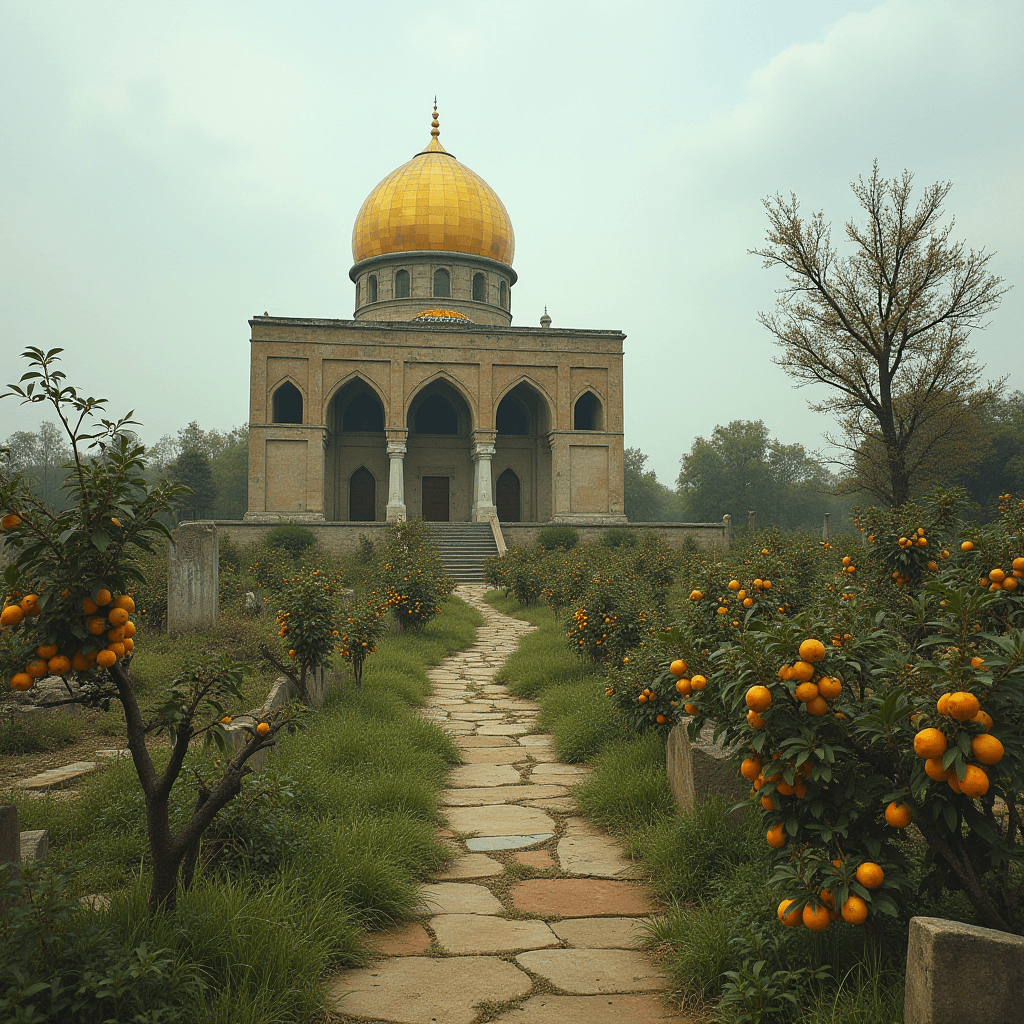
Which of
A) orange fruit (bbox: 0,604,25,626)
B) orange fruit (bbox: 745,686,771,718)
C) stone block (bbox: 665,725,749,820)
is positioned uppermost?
orange fruit (bbox: 0,604,25,626)

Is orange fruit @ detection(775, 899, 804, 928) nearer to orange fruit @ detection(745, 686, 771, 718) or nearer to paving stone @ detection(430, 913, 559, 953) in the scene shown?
orange fruit @ detection(745, 686, 771, 718)

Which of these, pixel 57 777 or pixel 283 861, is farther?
pixel 57 777

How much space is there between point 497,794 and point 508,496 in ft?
85.5

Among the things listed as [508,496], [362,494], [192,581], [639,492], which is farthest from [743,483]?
[192,581]

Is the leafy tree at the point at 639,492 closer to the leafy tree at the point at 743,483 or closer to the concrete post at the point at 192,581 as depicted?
the leafy tree at the point at 743,483

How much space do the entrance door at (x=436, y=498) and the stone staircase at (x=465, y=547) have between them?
491cm

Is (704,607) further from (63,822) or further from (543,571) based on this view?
(543,571)

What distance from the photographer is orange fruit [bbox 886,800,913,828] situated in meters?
2.12

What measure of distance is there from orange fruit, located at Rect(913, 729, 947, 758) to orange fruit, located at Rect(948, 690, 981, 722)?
0.06 meters

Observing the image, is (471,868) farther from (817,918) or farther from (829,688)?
(829,688)

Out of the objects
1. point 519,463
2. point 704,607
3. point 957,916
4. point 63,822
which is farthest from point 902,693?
point 519,463

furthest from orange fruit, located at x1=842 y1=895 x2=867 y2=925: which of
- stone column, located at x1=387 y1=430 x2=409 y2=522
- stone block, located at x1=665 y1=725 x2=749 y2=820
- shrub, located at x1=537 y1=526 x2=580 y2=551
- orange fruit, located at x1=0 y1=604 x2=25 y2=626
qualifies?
stone column, located at x1=387 y1=430 x2=409 y2=522

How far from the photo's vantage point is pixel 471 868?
371cm

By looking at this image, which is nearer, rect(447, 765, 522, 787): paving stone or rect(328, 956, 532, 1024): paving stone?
rect(328, 956, 532, 1024): paving stone
